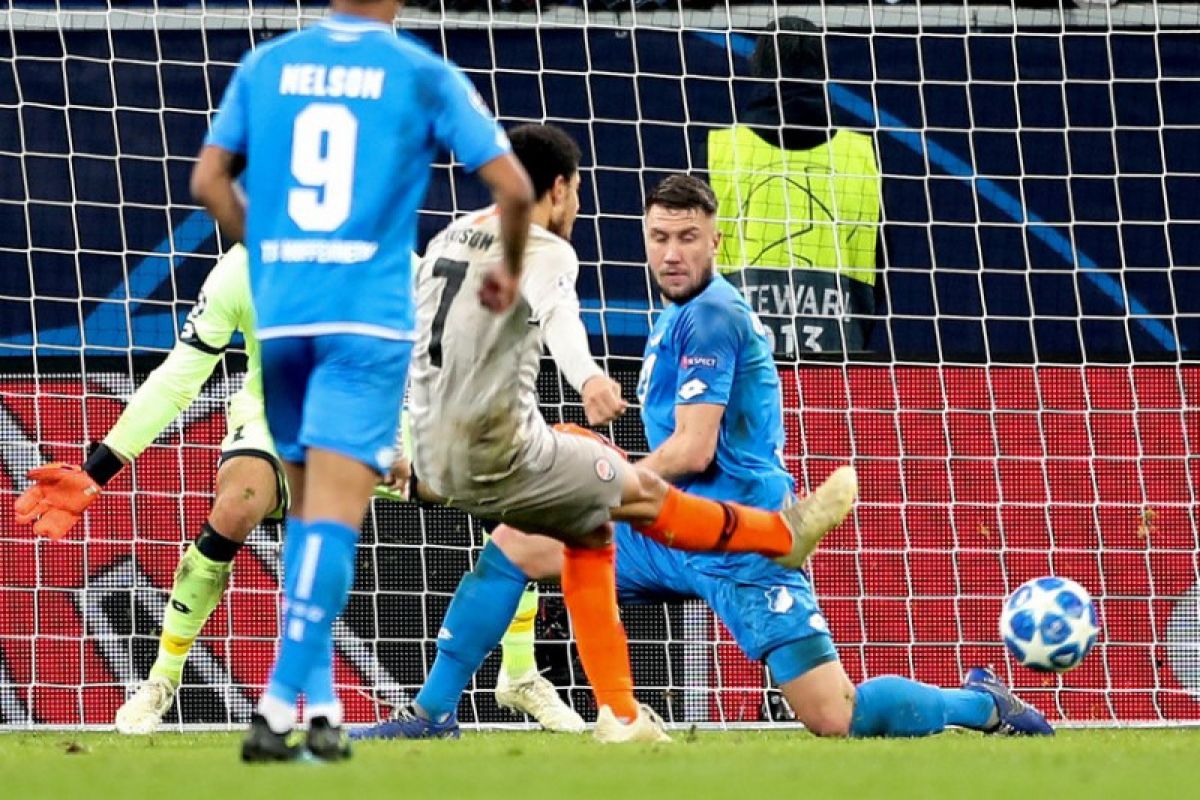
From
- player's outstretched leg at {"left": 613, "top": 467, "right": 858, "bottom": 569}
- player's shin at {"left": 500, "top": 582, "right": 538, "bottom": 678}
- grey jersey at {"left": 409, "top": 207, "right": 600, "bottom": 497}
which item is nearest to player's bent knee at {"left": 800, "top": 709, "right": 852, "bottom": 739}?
player's outstretched leg at {"left": 613, "top": 467, "right": 858, "bottom": 569}

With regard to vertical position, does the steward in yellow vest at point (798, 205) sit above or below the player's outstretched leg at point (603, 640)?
above

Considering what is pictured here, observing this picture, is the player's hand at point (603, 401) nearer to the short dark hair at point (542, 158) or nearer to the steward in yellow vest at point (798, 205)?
the short dark hair at point (542, 158)

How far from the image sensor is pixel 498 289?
494 centimetres

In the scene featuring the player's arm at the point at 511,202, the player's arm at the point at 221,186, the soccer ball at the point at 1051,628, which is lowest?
the soccer ball at the point at 1051,628

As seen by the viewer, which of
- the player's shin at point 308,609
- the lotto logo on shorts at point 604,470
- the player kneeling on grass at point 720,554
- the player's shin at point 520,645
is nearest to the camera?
the player's shin at point 308,609

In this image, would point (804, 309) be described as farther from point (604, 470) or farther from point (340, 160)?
point (340, 160)

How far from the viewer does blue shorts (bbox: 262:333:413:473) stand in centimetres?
495

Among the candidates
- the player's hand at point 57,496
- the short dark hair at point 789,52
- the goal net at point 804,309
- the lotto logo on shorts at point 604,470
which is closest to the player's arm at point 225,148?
the lotto logo on shorts at point 604,470

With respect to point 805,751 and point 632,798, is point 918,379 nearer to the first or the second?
point 805,751

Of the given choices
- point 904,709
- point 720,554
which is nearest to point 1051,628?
point 904,709

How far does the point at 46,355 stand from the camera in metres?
8.88

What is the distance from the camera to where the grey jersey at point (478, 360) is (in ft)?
18.6

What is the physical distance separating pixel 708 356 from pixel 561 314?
1002 mm

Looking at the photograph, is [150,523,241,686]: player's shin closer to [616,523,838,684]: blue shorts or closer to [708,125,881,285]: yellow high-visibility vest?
[616,523,838,684]: blue shorts
